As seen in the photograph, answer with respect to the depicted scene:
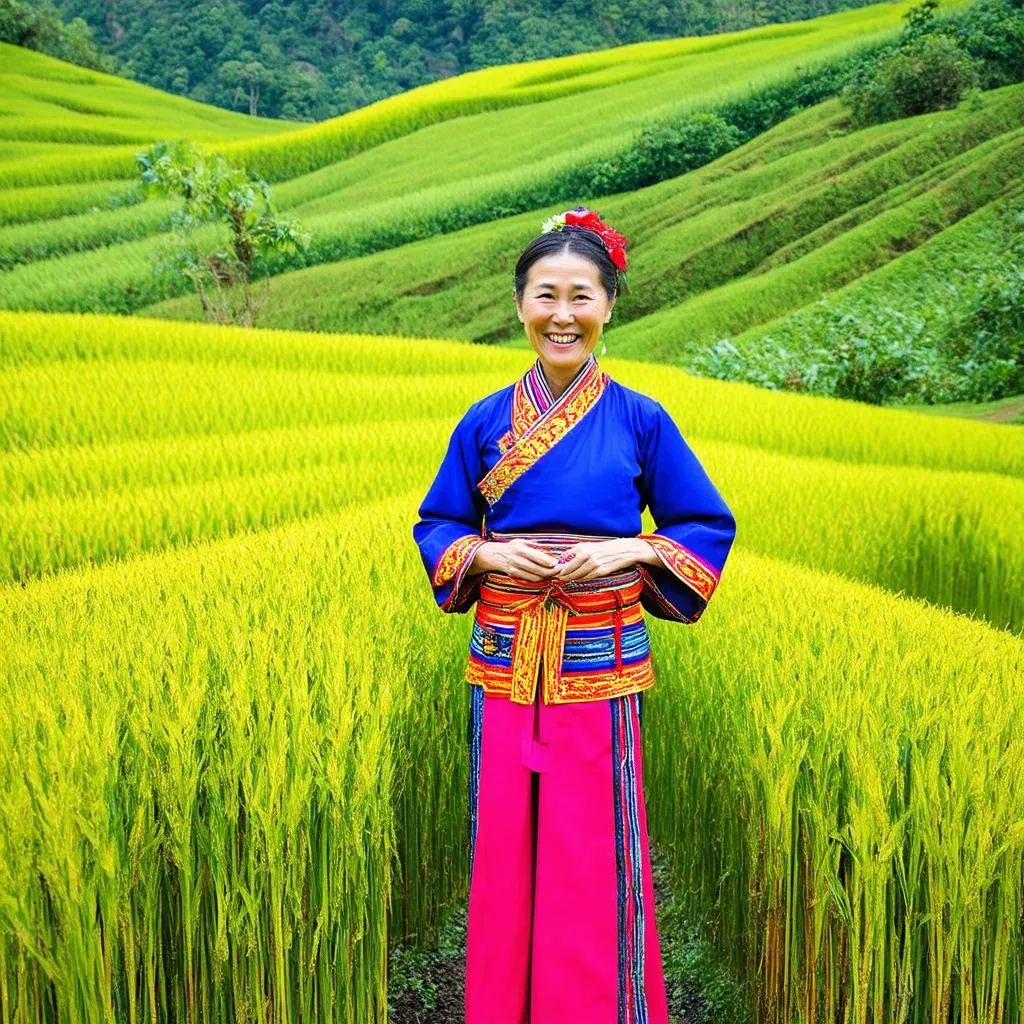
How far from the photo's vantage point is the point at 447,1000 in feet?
7.73

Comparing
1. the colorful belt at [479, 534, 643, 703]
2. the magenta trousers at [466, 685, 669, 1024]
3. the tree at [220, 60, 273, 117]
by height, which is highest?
the tree at [220, 60, 273, 117]

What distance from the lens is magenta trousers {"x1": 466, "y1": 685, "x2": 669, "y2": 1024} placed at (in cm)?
162

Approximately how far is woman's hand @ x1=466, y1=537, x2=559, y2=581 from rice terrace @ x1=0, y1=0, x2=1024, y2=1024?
31 cm

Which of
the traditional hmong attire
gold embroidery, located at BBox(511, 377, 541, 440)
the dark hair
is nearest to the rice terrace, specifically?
the traditional hmong attire

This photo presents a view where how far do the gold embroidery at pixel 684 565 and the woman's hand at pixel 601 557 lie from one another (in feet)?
0.06

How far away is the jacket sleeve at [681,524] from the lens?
66.6 inches

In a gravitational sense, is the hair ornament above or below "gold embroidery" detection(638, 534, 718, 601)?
above

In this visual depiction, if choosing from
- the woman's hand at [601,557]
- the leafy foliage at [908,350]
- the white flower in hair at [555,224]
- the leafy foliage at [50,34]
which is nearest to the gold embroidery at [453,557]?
the woman's hand at [601,557]

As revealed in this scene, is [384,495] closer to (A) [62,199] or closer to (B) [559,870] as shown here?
(B) [559,870]

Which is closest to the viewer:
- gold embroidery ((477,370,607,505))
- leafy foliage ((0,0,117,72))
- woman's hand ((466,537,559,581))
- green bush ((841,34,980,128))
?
woman's hand ((466,537,559,581))

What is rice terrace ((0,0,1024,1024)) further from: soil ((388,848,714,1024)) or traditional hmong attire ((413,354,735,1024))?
traditional hmong attire ((413,354,735,1024))

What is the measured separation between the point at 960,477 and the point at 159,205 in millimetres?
14460

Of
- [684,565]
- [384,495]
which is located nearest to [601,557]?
[684,565]

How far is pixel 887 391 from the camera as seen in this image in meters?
8.77
